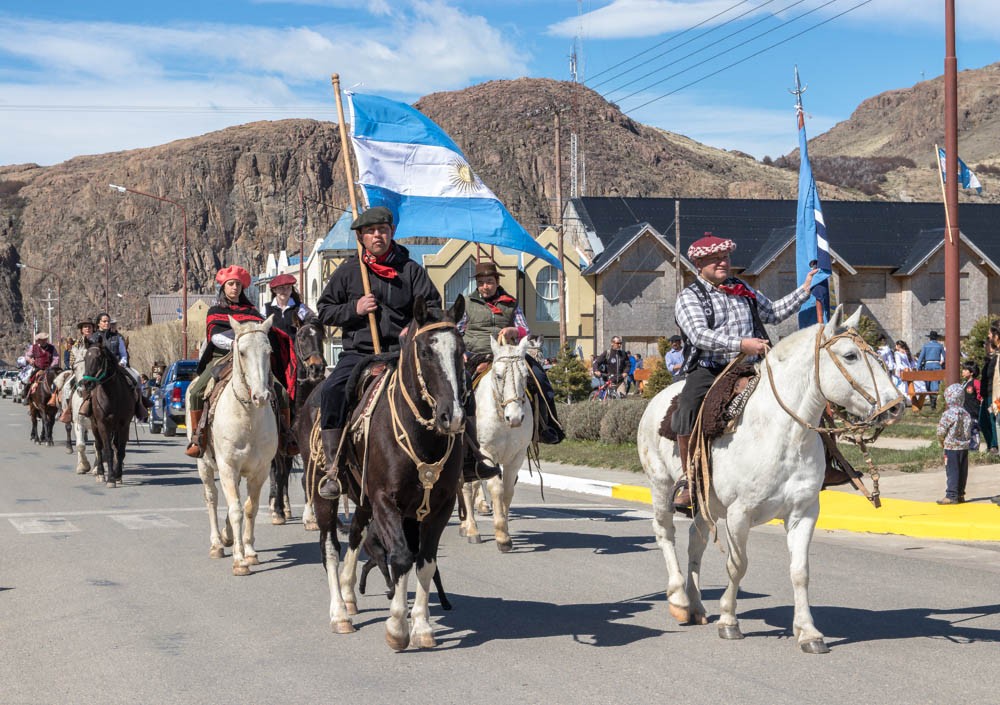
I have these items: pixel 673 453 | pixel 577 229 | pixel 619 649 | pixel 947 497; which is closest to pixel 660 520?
pixel 673 453

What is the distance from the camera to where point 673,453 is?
8.93 m

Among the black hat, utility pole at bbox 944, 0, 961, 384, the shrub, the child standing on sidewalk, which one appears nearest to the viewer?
the black hat

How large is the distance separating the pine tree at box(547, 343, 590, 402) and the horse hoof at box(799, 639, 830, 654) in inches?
1109

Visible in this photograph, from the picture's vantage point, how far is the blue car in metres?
33.8

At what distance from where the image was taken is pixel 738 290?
8586mm

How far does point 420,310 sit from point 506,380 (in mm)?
4942

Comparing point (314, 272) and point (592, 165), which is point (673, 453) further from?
point (592, 165)

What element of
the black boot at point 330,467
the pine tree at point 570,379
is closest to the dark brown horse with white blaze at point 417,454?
the black boot at point 330,467

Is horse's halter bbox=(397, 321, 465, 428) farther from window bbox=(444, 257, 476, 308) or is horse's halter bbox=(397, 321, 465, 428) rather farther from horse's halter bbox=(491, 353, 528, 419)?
window bbox=(444, 257, 476, 308)

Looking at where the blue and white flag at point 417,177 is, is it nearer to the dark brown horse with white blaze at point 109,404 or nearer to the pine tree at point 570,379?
the dark brown horse with white blaze at point 109,404

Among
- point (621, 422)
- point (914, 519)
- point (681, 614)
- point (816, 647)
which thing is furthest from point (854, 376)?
point (621, 422)

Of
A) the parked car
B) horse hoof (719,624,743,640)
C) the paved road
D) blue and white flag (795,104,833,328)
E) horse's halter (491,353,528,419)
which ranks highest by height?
blue and white flag (795,104,833,328)

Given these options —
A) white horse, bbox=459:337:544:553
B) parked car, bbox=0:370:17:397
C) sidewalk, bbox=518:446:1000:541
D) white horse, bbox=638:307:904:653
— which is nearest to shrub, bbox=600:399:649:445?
sidewalk, bbox=518:446:1000:541

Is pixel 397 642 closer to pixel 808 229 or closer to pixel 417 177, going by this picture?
pixel 417 177
